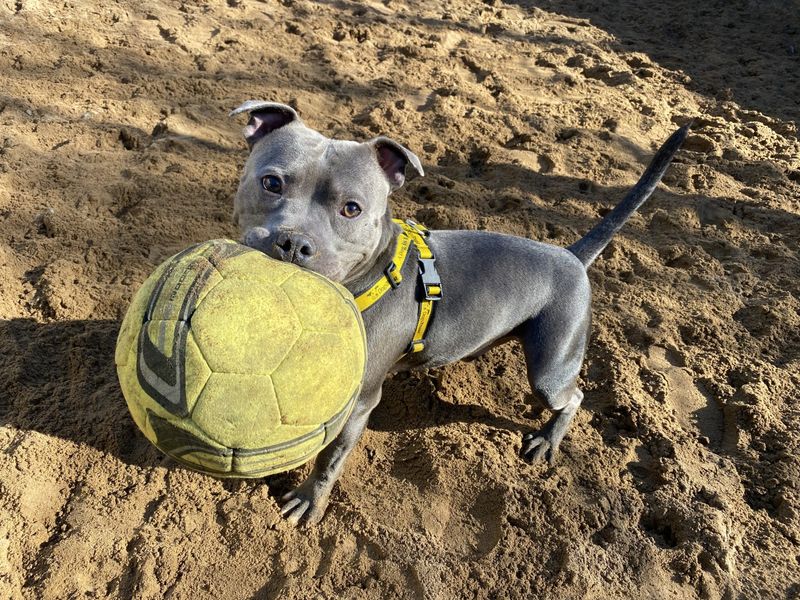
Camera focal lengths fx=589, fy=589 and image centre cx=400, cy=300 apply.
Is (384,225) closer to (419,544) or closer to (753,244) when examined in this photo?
(419,544)

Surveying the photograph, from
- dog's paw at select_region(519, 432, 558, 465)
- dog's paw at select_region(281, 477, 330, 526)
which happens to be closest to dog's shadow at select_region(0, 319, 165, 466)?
dog's paw at select_region(281, 477, 330, 526)

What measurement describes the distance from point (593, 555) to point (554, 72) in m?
6.21

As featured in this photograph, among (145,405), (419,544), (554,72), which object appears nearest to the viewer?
(145,405)

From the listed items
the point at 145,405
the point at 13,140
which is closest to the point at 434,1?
the point at 13,140

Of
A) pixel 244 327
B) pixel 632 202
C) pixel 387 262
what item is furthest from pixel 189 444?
pixel 632 202

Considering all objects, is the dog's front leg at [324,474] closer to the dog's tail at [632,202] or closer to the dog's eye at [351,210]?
the dog's eye at [351,210]

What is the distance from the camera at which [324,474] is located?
312cm

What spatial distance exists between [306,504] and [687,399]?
2.66 meters

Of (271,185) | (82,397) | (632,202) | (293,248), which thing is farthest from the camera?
(632,202)

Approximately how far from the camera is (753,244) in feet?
17.5

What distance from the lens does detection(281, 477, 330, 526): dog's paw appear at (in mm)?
3080

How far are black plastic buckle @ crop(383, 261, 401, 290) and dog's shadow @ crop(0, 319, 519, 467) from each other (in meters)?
1.05

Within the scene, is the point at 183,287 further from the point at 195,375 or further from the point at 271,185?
the point at 271,185

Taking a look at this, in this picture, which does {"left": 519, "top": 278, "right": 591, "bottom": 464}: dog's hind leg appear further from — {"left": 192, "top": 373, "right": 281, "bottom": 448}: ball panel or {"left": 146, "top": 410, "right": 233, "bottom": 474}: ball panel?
{"left": 146, "top": 410, "right": 233, "bottom": 474}: ball panel
